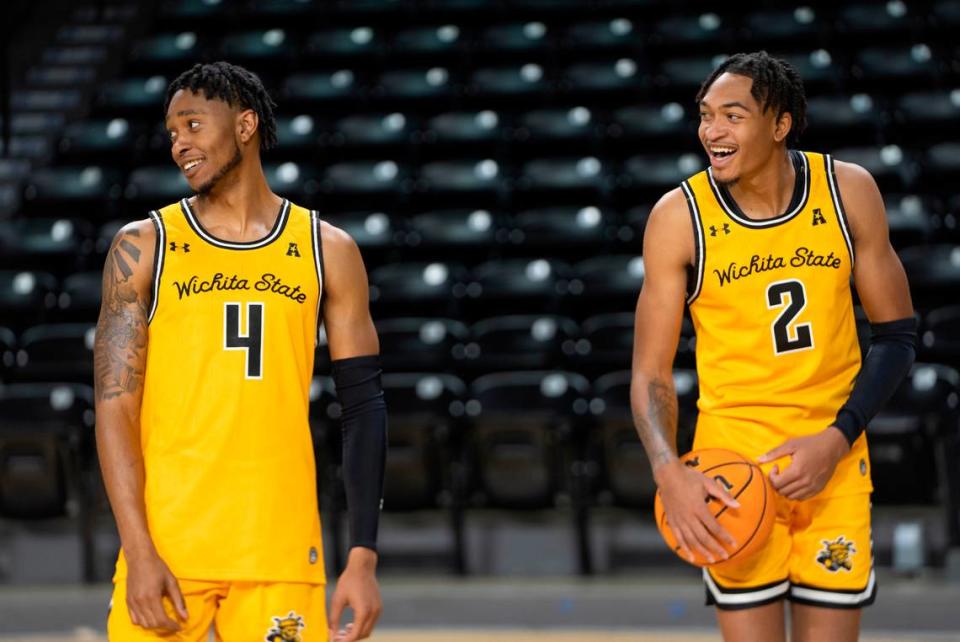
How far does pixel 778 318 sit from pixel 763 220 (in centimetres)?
21

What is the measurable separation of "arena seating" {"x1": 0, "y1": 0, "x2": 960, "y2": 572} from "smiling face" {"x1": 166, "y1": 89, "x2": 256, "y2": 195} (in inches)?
132

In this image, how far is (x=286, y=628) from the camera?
249 centimetres

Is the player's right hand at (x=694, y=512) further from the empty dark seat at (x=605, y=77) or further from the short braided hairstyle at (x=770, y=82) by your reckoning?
the empty dark seat at (x=605, y=77)

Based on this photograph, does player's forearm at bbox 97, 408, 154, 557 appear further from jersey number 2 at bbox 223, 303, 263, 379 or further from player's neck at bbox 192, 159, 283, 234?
player's neck at bbox 192, 159, 283, 234

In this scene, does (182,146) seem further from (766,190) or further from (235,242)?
(766,190)

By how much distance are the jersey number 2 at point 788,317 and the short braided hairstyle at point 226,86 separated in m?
1.07

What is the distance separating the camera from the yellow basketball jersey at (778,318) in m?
2.87

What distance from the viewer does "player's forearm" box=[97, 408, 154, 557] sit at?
95.3 inches

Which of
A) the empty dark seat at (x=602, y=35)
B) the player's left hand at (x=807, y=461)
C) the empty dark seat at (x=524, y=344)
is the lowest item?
the player's left hand at (x=807, y=461)

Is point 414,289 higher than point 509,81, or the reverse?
point 509,81

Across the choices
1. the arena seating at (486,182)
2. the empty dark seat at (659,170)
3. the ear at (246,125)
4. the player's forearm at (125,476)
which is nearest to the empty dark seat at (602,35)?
the arena seating at (486,182)

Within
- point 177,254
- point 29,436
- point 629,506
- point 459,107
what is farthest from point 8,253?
point 177,254

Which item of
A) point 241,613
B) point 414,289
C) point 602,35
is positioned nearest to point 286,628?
point 241,613

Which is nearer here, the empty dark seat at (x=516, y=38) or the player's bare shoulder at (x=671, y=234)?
the player's bare shoulder at (x=671, y=234)
